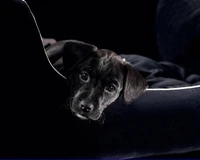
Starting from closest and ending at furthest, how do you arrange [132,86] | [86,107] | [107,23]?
1. [86,107]
2. [132,86]
3. [107,23]

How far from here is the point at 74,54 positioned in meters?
1.61

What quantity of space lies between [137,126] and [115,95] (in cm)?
15

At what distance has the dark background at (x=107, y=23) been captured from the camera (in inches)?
106

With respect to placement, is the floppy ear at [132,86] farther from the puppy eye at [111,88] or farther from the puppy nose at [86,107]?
the puppy nose at [86,107]

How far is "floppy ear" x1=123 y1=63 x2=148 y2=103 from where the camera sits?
1.57m

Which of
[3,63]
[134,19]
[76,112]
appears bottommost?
[134,19]

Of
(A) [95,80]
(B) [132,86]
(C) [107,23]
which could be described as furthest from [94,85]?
(C) [107,23]

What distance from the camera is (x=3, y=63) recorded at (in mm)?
1406

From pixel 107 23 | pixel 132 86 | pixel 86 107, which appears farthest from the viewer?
pixel 107 23

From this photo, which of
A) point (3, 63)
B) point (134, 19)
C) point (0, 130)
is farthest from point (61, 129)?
point (134, 19)

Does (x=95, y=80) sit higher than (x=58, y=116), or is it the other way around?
(x=95, y=80)

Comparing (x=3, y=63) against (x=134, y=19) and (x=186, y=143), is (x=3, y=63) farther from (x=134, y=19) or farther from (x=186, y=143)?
(x=134, y=19)

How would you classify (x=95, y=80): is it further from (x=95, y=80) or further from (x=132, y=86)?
(x=132, y=86)

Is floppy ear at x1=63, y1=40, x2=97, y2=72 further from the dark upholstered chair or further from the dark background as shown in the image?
the dark background
